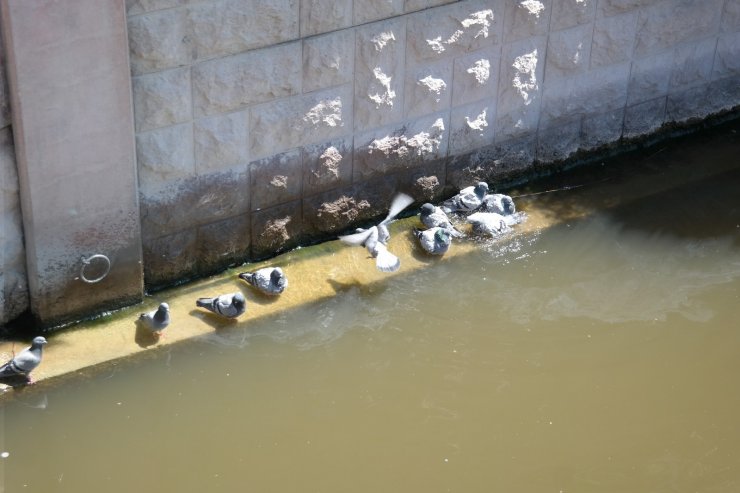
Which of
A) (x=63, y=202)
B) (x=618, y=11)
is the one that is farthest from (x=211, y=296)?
(x=618, y=11)

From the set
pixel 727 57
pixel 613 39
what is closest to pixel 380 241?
pixel 613 39

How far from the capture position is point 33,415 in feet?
18.1

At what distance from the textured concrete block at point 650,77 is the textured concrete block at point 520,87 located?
77cm

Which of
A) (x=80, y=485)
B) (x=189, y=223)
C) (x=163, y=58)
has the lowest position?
(x=80, y=485)

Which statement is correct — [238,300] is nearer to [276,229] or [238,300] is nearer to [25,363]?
[276,229]

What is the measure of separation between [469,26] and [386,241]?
1.31 m

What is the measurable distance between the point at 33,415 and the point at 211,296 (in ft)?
3.99

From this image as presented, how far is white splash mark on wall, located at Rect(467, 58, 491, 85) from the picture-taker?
702cm

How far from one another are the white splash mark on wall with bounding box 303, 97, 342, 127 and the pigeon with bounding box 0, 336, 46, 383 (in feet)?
6.07

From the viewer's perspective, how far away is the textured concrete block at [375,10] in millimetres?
6383

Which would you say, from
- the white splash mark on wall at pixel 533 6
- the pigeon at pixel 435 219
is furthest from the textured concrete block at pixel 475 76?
the pigeon at pixel 435 219

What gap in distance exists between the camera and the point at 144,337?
19.8 feet

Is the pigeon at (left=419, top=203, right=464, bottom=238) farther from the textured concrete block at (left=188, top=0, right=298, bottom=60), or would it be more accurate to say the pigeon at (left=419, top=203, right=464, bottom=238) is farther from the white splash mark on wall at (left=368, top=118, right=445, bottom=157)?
the textured concrete block at (left=188, top=0, right=298, bottom=60)

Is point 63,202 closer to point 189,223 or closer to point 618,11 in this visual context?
point 189,223
